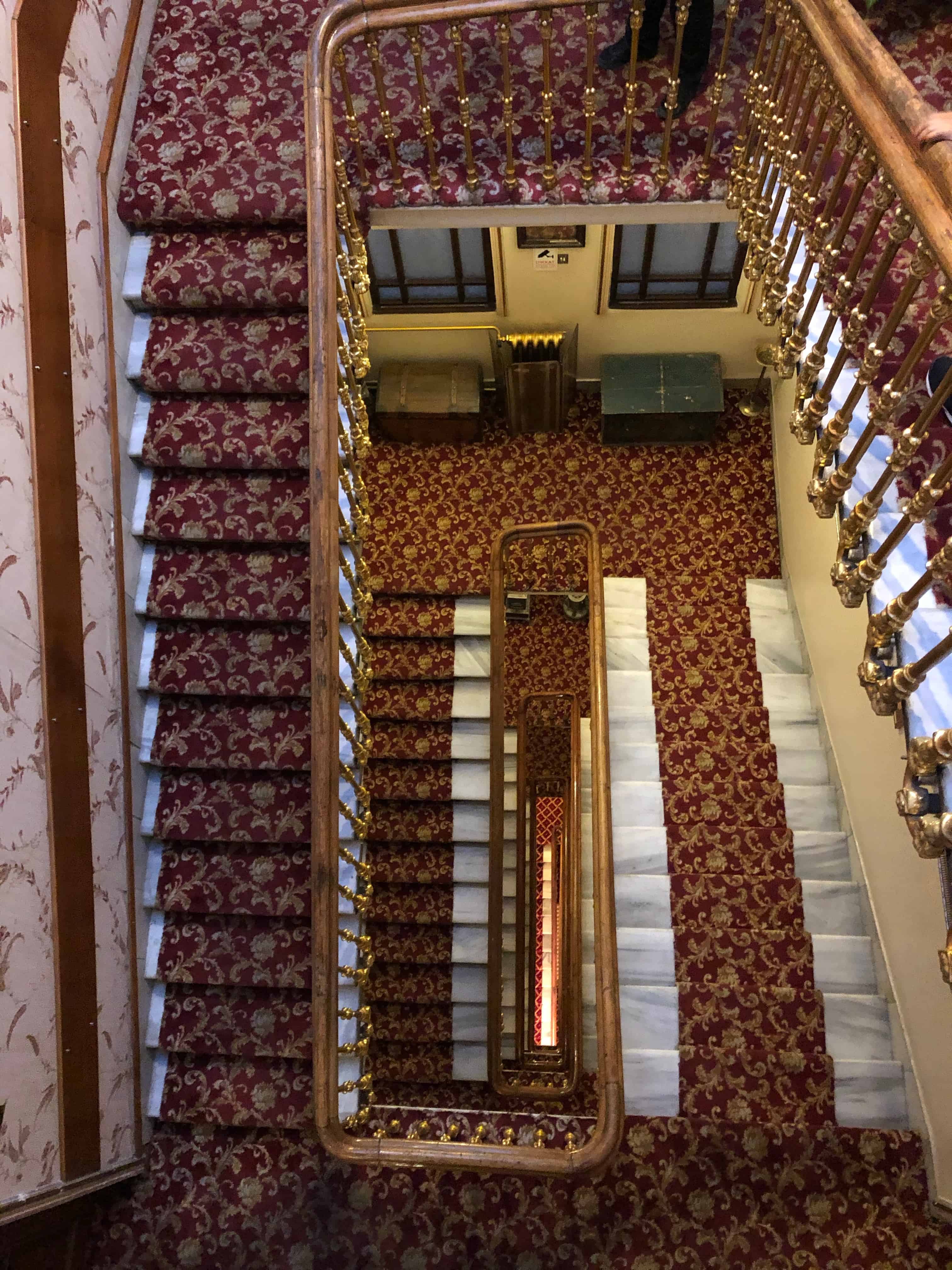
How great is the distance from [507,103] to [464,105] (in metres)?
0.16

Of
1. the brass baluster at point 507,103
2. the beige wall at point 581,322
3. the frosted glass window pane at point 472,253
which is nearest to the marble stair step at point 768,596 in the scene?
the beige wall at point 581,322

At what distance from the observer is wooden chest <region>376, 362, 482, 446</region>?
643 centimetres

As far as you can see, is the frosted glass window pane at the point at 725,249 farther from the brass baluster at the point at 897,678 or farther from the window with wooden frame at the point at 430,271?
the brass baluster at the point at 897,678

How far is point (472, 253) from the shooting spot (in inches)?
230

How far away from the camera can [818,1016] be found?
334cm

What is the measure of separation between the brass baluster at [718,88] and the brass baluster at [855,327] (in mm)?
1210

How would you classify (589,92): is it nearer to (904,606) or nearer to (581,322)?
(904,606)

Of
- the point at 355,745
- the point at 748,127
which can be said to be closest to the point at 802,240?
the point at 748,127

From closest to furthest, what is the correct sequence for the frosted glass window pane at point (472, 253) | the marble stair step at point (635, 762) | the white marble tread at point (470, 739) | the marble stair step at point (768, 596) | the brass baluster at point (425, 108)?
the brass baluster at point (425, 108) < the marble stair step at point (635, 762) < the white marble tread at point (470, 739) < the frosted glass window pane at point (472, 253) < the marble stair step at point (768, 596)

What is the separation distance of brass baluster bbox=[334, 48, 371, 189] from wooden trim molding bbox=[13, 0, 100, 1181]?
3.18ft

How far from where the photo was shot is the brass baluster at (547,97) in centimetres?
312

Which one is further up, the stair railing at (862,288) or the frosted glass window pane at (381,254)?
the frosted glass window pane at (381,254)

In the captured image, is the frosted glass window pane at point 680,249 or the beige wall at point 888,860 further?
the frosted glass window pane at point 680,249

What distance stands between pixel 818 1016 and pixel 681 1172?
2.78ft
